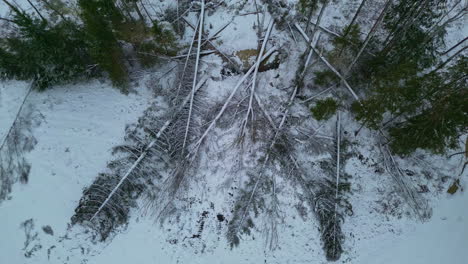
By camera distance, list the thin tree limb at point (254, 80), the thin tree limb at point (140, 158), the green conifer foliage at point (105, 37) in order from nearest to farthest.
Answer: the green conifer foliage at point (105, 37) < the thin tree limb at point (140, 158) < the thin tree limb at point (254, 80)

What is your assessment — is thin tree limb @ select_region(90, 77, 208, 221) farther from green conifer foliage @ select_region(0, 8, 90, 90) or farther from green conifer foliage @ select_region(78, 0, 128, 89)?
green conifer foliage @ select_region(0, 8, 90, 90)

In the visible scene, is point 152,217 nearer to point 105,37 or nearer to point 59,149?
point 59,149

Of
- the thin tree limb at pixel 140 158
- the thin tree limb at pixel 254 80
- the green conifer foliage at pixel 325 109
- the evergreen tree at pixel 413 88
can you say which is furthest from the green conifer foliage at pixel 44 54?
the evergreen tree at pixel 413 88

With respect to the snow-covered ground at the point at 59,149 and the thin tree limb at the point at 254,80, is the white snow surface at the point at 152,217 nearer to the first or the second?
the snow-covered ground at the point at 59,149

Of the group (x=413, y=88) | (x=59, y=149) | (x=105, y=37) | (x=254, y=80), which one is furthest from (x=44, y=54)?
(x=413, y=88)

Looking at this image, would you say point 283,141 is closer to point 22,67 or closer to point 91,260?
point 91,260

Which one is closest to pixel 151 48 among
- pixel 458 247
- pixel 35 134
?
pixel 35 134

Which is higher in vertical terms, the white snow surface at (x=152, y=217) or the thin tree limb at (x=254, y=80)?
the thin tree limb at (x=254, y=80)

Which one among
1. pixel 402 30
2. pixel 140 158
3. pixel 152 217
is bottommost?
pixel 152 217
